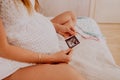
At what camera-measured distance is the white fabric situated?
41.3 inches

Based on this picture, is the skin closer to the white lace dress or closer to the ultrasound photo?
the ultrasound photo

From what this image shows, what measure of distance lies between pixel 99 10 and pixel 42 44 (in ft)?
5.63

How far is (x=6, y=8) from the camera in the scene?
3.29 ft

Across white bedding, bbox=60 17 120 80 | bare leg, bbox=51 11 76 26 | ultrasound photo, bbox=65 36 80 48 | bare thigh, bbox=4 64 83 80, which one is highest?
bare thigh, bbox=4 64 83 80

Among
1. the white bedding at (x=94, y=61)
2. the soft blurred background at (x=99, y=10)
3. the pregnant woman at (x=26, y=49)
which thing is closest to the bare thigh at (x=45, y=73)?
the pregnant woman at (x=26, y=49)

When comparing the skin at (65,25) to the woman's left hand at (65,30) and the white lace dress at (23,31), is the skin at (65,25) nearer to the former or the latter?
the woman's left hand at (65,30)

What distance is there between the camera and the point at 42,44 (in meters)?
1.20

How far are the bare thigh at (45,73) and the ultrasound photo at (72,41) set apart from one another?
0.44 metres

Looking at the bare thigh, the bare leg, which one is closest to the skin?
the bare leg

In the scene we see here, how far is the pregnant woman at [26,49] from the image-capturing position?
3.30ft

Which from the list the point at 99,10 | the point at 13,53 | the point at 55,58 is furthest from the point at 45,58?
the point at 99,10

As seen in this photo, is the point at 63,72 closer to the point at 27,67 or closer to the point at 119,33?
the point at 27,67

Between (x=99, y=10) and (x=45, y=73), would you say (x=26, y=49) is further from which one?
(x=99, y=10)

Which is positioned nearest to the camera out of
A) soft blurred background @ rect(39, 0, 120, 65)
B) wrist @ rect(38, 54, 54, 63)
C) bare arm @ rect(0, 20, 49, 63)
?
bare arm @ rect(0, 20, 49, 63)
